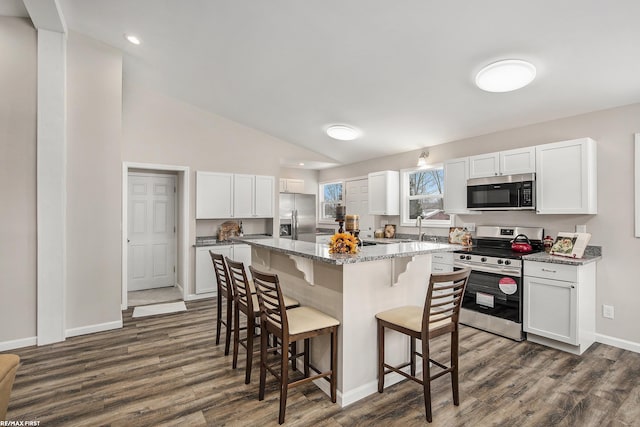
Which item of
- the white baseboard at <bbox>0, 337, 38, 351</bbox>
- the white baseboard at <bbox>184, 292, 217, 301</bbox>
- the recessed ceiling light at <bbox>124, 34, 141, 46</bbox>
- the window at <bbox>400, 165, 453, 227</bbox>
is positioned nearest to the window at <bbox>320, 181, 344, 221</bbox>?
the window at <bbox>400, 165, 453, 227</bbox>

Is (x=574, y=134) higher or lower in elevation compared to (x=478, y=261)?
higher

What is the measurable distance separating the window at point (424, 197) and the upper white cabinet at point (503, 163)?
870 millimetres

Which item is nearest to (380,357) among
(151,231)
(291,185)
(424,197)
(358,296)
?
(358,296)

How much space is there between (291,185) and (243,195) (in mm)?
1786

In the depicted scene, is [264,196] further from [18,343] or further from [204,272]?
[18,343]

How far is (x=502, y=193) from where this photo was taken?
3.90 metres

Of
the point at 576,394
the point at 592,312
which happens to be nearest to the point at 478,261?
the point at 592,312

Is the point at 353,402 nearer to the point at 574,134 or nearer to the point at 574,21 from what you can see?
the point at 574,21

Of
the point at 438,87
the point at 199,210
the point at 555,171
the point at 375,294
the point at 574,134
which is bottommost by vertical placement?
the point at 375,294

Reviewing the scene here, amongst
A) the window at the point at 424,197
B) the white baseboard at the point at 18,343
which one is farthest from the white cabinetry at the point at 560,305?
the white baseboard at the point at 18,343

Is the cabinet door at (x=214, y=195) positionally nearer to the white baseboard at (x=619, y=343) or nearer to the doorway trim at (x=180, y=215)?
the doorway trim at (x=180, y=215)

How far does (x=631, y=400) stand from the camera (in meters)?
2.40

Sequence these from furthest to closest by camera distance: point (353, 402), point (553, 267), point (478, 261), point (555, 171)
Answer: point (478, 261), point (555, 171), point (553, 267), point (353, 402)

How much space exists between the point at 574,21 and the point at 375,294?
253 cm
